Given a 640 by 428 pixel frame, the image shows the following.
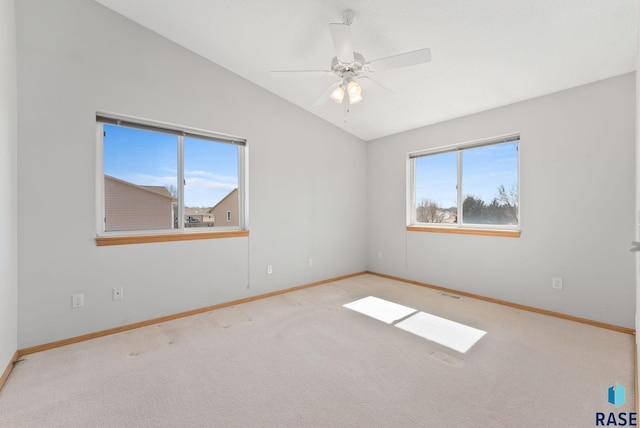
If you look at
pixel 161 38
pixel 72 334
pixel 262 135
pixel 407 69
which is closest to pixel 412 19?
pixel 407 69

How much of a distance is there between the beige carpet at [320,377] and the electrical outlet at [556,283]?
0.34m

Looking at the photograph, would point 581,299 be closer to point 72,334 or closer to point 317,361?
point 317,361

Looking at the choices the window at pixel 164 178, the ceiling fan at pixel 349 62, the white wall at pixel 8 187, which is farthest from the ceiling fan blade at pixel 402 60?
the white wall at pixel 8 187

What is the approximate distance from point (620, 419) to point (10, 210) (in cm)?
406

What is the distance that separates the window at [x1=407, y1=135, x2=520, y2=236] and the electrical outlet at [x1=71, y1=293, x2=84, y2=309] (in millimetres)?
4029

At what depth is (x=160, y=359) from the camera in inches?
85.5

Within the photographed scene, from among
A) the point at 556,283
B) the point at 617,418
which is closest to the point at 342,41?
the point at 617,418

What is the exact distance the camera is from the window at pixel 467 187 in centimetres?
350

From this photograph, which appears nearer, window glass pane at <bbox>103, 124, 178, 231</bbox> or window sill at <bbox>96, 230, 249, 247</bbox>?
window sill at <bbox>96, 230, 249, 247</bbox>

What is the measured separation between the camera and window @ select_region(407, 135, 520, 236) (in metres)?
3.50

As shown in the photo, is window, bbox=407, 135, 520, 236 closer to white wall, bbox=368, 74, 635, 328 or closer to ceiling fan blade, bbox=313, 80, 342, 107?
white wall, bbox=368, 74, 635, 328

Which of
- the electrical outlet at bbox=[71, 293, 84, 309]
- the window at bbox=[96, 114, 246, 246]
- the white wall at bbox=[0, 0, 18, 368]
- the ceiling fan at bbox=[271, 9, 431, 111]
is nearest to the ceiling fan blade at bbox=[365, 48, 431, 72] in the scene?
the ceiling fan at bbox=[271, 9, 431, 111]

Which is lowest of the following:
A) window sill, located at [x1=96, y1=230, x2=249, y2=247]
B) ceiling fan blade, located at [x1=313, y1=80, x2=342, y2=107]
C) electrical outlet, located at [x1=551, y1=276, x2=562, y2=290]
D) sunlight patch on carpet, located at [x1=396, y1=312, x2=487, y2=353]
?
sunlight patch on carpet, located at [x1=396, y1=312, x2=487, y2=353]

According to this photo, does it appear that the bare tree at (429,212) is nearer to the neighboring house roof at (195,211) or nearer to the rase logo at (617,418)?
the rase logo at (617,418)
